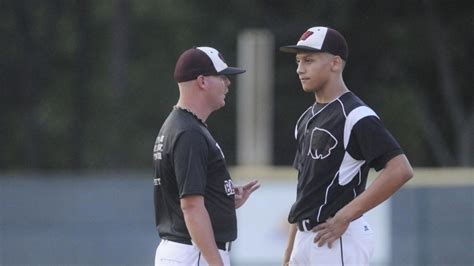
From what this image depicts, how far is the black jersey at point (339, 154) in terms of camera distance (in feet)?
17.7

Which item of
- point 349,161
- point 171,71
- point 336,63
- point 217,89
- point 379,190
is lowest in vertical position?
point 171,71

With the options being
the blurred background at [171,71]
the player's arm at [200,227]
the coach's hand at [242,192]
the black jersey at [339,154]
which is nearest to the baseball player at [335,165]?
the black jersey at [339,154]

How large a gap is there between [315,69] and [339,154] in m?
0.43

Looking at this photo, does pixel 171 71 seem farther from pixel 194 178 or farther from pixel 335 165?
pixel 194 178

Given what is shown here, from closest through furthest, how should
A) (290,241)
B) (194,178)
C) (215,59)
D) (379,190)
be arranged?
1. (194,178)
2. (379,190)
3. (215,59)
4. (290,241)

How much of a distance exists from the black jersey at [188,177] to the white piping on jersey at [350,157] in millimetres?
522

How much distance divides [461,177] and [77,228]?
3.91 m

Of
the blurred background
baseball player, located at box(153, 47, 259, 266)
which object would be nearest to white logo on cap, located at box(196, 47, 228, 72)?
baseball player, located at box(153, 47, 259, 266)

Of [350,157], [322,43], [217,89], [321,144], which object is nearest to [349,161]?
[350,157]

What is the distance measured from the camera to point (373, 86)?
719 inches

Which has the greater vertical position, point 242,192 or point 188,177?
point 188,177

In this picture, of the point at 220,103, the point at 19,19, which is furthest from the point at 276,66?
the point at 220,103

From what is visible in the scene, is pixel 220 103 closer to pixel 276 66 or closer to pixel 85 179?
pixel 85 179

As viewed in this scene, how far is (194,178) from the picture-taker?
526 centimetres
